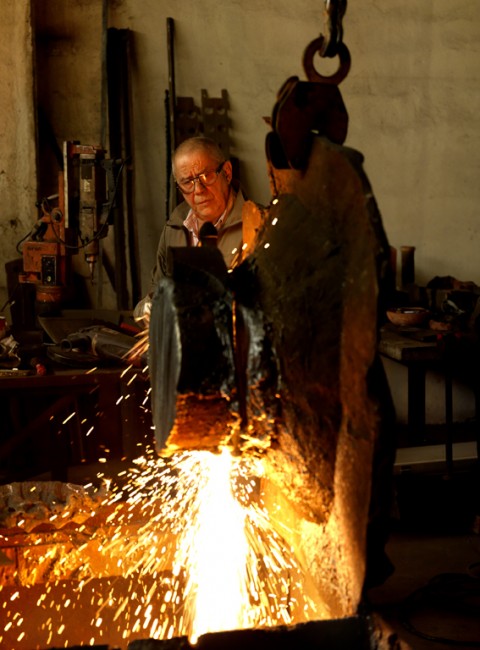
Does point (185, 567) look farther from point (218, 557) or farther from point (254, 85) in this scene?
point (254, 85)

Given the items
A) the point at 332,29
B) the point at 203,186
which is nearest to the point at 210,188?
the point at 203,186

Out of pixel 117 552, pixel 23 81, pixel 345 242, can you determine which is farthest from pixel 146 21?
pixel 345 242

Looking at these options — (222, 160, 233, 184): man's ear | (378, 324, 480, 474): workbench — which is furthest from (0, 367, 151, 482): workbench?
(378, 324, 480, 474): workbench

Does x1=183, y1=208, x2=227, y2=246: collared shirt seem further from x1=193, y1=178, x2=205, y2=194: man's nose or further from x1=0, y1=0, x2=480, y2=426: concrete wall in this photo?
x1=0, y1=0, x2=480, y2=426: concrete wall

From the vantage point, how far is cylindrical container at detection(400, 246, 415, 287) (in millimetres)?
5891

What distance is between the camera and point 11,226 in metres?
6.07

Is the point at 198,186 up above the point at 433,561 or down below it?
above

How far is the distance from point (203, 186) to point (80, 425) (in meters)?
1.53

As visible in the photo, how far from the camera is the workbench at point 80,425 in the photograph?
14.5 feet

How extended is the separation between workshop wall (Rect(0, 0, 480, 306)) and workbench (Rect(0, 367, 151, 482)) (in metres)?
1.82

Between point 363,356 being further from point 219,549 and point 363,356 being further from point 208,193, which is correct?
point 208,193

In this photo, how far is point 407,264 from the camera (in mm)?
5895

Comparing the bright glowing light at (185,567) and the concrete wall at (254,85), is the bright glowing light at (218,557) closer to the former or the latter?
the bright glowing light at (185,567)

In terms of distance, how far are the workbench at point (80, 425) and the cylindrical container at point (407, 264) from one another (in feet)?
7.21
